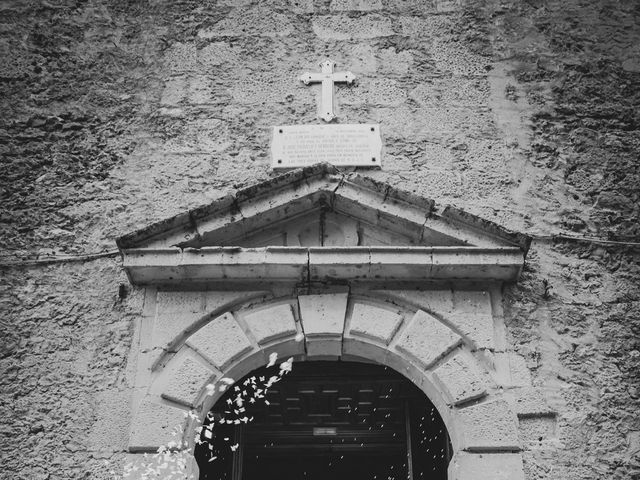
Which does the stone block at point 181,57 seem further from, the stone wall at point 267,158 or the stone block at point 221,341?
the stone block at point 221,341

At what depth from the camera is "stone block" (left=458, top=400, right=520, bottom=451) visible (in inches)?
145

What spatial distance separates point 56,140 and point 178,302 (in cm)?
145

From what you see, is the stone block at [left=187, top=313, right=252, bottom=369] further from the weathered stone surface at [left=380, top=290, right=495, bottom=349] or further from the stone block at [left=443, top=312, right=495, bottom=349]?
the stone block at [left=443, top=312, right=495, bottom=349]

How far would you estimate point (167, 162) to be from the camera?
479cm

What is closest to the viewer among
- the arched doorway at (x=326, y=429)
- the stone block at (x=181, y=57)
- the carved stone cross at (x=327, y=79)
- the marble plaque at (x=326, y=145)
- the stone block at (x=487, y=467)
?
the stone block at (x=487, y=467)

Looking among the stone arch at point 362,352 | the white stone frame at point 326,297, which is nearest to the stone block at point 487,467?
the stone arch at point 362,352

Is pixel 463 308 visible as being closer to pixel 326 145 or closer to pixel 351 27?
pixel 326 145

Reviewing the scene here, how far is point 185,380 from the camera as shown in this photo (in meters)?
3.91

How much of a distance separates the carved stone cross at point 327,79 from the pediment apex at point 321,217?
27.6 inches

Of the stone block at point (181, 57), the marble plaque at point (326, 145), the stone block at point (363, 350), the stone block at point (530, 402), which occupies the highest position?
the stone block at point (181, 57)

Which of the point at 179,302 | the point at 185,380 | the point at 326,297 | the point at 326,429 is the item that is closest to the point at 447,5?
the point at 326,297

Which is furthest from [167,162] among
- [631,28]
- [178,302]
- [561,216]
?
[631,28]

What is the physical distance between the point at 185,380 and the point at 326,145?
1669 mm

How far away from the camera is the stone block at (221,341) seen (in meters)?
3.98
